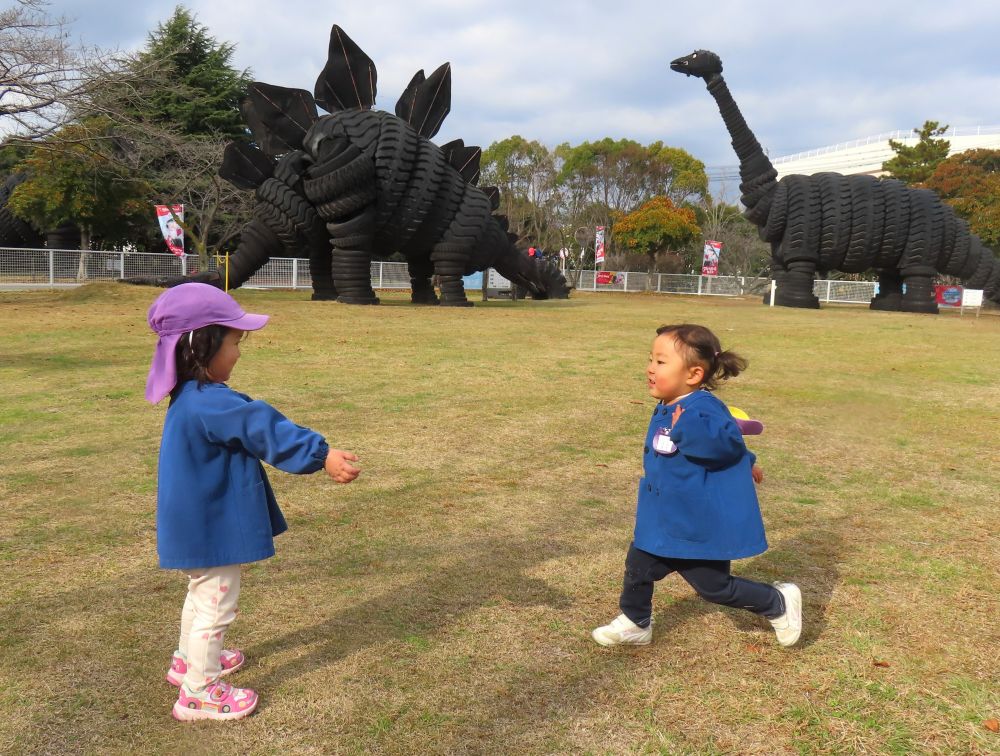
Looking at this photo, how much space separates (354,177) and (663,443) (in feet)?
42.3

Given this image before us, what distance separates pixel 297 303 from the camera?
54.1 feet

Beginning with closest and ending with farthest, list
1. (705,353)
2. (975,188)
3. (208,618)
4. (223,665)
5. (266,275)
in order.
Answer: (208,618) → (223,665) → (705,353) → (266,275) → (975,188)

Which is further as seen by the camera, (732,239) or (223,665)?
(732,239)

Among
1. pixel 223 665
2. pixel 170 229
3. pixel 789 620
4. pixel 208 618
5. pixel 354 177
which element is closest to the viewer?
pixel 208 618

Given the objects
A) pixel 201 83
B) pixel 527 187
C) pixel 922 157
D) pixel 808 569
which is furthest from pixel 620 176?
pixel 808 569

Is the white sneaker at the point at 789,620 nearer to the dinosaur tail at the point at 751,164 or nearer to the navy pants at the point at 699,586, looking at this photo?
the navy pants at the point at 699,586

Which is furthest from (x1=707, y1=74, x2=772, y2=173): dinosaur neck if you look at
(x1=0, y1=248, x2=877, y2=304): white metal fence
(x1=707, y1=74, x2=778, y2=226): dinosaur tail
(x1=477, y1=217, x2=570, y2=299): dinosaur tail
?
(x1=0, y1=248, x2=877, y2=304): white metal fence

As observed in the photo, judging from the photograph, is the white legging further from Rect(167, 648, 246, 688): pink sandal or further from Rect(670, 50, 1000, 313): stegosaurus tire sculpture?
Rect(670, 50, 1000, 313): stegosaurus tire sculpture

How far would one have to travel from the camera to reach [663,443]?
7.93 feet

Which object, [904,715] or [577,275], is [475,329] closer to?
[904,715]

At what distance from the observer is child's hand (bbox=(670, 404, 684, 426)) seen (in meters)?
2.42

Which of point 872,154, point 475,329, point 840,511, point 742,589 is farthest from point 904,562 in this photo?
point 872,154

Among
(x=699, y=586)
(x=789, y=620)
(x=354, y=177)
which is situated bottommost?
(x=789, y=620)

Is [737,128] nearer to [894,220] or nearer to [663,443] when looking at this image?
[894,220]
